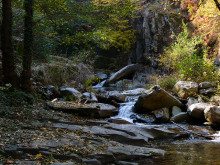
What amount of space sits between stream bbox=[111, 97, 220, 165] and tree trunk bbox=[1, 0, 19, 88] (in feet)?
15.1

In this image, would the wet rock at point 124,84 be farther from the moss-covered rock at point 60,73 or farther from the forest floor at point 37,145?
the forest floor at point 37,145

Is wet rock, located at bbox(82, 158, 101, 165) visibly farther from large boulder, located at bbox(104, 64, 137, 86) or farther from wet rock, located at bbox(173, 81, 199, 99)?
large boulder, located at bbox(104, 64, 137, 86)

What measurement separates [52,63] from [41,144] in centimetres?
801

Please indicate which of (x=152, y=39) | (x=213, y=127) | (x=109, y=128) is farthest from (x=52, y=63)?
(x=152, y=39)

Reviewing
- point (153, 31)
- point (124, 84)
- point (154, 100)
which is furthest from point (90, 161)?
point (153, 31)

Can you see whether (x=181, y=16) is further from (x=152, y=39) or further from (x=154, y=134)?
(x=154, y=134)

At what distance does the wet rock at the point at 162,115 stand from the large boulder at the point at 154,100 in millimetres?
258

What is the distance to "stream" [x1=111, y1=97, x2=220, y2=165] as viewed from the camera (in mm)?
3854

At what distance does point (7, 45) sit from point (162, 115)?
19.1ft

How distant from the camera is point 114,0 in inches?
658

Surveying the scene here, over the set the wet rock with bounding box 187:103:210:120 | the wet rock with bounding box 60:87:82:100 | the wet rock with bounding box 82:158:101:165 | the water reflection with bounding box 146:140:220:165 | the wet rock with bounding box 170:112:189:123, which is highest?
the wet rock with bounding box 60:87:82:100

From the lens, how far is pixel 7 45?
6391 mm

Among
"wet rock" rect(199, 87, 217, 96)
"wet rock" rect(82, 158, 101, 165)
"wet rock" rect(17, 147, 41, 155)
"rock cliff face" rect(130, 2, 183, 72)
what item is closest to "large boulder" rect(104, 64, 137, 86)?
"rock cliff face" rect(130, 2, 183, 72)

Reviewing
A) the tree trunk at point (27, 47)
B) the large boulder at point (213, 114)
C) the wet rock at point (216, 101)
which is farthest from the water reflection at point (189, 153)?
the tree trunk at point (27, 47)
